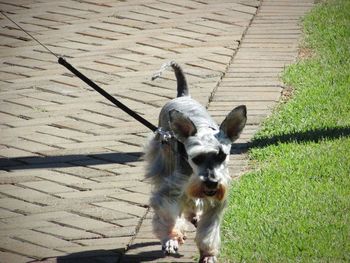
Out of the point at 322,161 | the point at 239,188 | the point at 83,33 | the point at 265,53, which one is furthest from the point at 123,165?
the point at 83,33

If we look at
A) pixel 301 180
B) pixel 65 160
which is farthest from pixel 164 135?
pixel 65 160

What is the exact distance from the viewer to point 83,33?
36.4 ft

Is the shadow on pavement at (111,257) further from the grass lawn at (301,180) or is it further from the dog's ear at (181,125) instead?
the dog's ear at (181,125)

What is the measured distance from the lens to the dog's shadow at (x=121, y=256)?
6129 millimetres

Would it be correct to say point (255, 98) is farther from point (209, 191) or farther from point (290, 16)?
point (209, 191)

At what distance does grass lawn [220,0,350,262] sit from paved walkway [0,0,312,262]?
0.27 metres

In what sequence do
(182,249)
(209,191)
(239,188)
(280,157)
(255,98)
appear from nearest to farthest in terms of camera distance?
(209,191) → (182,249) → (239,188) → (280,157) → (255,98)

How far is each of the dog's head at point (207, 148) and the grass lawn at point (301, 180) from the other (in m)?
0.61

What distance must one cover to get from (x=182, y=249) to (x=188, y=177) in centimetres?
64

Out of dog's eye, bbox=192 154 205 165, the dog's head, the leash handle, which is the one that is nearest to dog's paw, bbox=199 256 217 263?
the dog's head

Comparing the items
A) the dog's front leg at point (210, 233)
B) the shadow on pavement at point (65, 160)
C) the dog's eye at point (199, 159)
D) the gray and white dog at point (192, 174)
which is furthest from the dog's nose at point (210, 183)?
the shadow on pavement at point (65, 160)

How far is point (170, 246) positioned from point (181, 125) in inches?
32.6

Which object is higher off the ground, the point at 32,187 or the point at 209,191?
the point at 209,191

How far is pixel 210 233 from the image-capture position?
19.1 feet
